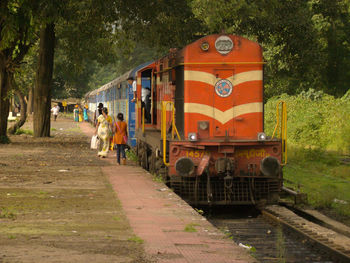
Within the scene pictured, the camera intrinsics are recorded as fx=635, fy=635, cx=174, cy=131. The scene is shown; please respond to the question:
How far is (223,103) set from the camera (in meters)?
13.7

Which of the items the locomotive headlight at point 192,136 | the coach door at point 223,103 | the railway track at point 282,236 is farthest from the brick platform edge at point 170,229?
the coach door at point 223,103

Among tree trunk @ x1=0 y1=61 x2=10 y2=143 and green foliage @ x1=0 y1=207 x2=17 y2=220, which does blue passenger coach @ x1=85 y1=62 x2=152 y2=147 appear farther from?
green foliage @ x1=0 y1=207 x2=17 y2=220

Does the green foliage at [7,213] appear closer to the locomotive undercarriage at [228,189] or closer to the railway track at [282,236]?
the railway track at [282,236]

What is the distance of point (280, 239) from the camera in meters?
10.5

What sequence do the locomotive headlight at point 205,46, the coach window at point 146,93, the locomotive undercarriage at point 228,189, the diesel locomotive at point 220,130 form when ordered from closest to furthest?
the diesel locomotive at point 220,130
the locomotive undercarriage at point 228,189
the locomotive headlight at point 205,46
the coach window at point 146,93

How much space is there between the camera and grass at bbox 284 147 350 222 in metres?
13.9

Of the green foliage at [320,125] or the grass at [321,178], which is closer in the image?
the grass at [321,178]

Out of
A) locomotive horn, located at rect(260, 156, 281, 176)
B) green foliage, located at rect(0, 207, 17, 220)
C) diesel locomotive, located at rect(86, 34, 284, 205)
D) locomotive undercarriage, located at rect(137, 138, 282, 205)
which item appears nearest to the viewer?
green foliage, located at rect(0, 207, 17, 220)

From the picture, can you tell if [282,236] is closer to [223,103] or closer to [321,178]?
[223,103]

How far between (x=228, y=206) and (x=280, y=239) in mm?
3897

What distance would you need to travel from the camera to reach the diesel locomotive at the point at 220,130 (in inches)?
508

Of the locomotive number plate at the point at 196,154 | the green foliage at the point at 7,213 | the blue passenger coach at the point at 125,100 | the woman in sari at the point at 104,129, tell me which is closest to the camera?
the green foliage at the point at 7,213

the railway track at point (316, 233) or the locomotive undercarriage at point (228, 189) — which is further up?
the locomotive undercarriage at point (228, 189)

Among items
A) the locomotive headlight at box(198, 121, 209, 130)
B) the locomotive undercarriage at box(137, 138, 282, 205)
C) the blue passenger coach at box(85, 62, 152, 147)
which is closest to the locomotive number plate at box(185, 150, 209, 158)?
the locomotive undercarriage at box(137, 138, 282, 205)
